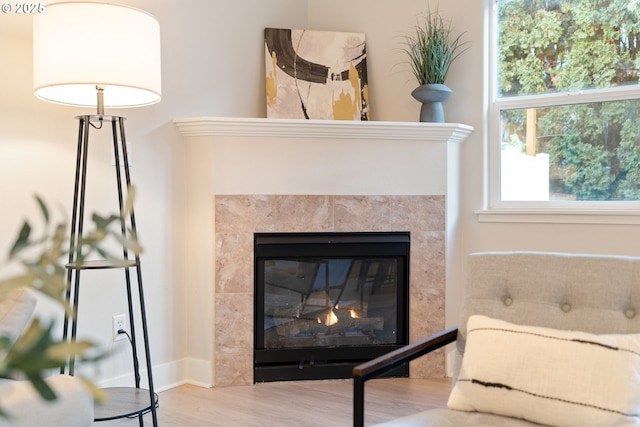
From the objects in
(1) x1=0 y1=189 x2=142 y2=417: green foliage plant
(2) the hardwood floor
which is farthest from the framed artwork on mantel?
(1) x1=0 y1=189 x2=142 y2=417: green foliage plant

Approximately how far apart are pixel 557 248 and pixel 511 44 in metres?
1.16

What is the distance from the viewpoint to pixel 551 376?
174cm

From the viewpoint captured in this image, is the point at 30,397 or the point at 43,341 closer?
the point at 43,341

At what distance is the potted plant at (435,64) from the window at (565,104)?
0.79 feet

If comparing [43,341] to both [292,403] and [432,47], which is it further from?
[432,47]

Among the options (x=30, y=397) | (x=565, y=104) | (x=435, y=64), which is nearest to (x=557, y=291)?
(x=30, y=397)

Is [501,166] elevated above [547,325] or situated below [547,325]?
above

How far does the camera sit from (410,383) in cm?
355

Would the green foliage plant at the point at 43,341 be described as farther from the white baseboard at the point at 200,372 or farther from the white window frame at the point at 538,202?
the white window frame at the point at 538,202

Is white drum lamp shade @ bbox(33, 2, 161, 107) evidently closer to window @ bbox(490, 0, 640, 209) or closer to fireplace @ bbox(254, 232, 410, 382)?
fireplace @ bbox(254, 232, 410, 382)

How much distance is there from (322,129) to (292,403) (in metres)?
1.42

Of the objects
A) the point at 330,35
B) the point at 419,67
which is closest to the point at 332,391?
the point at 419,67

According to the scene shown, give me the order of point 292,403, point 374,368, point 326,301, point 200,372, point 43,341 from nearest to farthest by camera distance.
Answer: point 43,341 → point 374,368 → point 292,403 → point 200,372 → point 326,301

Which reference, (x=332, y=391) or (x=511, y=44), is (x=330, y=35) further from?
(x=332, y=391)
